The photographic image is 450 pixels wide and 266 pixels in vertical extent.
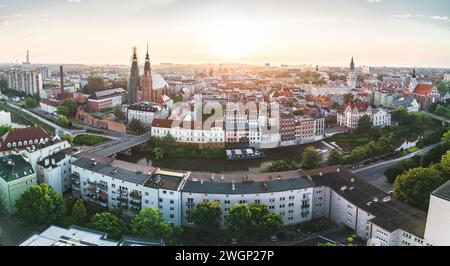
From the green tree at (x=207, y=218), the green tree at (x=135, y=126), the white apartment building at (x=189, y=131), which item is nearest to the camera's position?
the green tree at (x=207, y=218)

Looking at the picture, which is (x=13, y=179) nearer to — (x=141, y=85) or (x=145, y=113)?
(x=145, y=113)

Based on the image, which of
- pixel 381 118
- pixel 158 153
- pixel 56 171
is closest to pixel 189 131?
pixel 158 153

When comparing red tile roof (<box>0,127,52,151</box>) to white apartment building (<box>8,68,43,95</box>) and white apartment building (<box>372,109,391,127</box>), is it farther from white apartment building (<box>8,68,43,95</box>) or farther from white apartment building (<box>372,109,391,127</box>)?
white apartment building (<box>8,68,43,95</box>)

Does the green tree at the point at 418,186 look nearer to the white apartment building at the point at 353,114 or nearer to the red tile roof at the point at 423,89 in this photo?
the white apartment building at the point at 353,114

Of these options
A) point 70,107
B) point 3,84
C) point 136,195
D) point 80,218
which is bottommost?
point 80,218

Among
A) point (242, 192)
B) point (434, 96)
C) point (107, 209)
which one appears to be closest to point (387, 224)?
point (242, 192)

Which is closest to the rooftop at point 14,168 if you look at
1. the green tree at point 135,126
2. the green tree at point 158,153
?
the green tree at point 158,153

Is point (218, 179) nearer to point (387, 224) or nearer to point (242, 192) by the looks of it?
point (242, 192)

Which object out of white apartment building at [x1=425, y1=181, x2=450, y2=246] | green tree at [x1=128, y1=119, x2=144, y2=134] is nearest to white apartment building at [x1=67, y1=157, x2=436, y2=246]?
white apartment building at [x1=425, y1=181, x2=450, y2=246]
